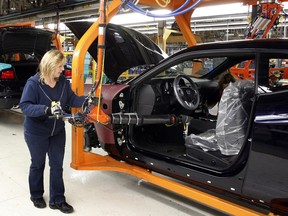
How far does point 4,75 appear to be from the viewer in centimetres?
526

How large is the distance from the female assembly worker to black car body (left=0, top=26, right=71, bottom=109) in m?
2.94

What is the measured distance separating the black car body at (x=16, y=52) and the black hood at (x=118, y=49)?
2.51m

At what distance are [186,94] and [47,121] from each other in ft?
4.28

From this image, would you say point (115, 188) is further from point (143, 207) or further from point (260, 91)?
point (260, 91)

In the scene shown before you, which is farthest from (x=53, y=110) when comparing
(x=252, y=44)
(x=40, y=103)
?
(x=252, y=44)

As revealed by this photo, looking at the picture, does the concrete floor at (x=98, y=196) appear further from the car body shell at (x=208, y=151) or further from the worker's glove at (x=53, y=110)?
the worker's glove at (x=53, y=110)

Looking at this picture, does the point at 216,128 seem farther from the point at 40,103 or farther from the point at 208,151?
the point at 40,103

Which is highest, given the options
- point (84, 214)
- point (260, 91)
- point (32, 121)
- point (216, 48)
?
point (216, 48)

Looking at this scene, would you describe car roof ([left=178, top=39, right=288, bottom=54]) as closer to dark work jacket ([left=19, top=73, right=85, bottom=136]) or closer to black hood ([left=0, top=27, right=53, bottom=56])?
dark work jacket ([left=19, top=73, right=85, bottom=136])

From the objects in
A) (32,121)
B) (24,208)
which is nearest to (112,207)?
(24,208)

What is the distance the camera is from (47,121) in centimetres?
256

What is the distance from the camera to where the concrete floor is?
270cm

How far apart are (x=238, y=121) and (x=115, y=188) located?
147 cm

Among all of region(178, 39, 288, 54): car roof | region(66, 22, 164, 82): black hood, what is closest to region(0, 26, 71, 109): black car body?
region(66, 22, 164, 82): black hood
